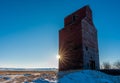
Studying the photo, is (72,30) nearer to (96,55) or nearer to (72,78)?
(96,55)

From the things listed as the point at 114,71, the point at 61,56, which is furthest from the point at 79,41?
the point at 114,71

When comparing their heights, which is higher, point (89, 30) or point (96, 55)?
point (89, 30)

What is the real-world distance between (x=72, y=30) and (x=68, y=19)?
3.65 meters

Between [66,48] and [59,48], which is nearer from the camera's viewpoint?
[66,48]

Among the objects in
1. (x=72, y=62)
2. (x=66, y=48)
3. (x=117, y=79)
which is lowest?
(x=117, y=79)

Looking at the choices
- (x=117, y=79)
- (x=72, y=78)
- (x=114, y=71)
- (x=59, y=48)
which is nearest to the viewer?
(x=72, y=78)

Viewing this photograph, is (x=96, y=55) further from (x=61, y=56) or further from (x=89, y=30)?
(x=61, y=56)

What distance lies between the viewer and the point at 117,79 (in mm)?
17141

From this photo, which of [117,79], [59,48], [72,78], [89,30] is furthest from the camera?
[59,48]

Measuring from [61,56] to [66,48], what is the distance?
1799 mm

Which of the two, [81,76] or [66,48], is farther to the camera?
[66,48]

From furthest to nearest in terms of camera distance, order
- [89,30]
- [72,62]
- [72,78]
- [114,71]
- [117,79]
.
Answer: [89,30] < [72,62] < [114,71] < [117,79] < [72,78]

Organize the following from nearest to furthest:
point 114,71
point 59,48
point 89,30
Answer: point 114,71 → point 89,30 → point 59,48

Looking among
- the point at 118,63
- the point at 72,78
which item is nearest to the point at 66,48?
the point at 72,78
